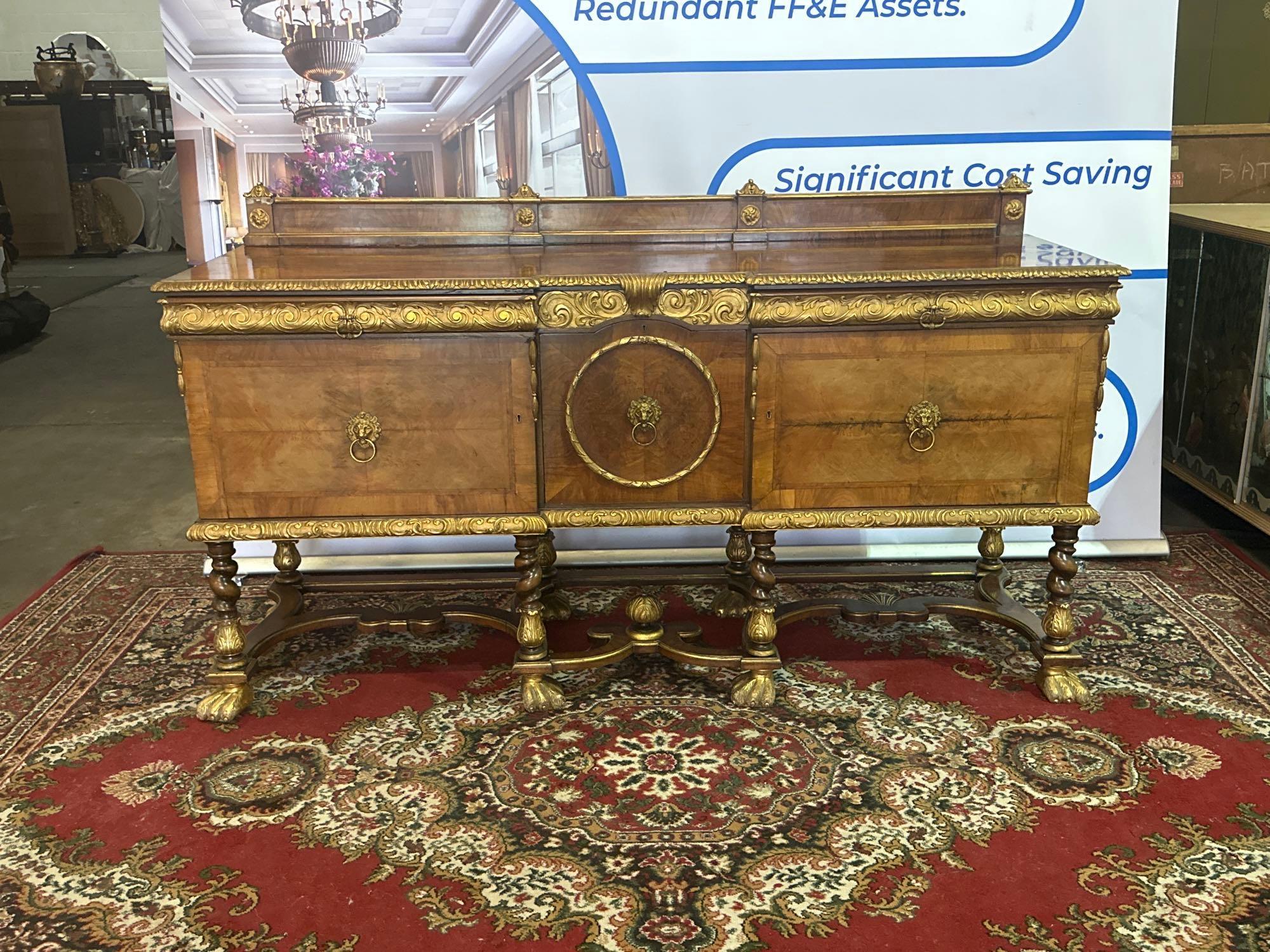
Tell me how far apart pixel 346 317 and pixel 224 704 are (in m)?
1.07

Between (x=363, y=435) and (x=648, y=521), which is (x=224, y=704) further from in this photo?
(x=648, y=521)

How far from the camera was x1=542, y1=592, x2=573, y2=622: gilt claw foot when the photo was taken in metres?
3.35

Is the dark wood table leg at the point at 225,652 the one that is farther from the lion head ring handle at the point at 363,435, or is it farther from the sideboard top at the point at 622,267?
the sideboard top at the point at 622,267

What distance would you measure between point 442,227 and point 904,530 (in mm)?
1897

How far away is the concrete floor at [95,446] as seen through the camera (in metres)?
4.17

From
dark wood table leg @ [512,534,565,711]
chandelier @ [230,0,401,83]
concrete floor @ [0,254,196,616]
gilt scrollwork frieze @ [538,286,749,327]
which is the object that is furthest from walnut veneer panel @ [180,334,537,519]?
concrete floor @ [0,254,196,616]

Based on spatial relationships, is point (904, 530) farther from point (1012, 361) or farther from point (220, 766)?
point (220, 766)

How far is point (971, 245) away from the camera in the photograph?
3.04 metres

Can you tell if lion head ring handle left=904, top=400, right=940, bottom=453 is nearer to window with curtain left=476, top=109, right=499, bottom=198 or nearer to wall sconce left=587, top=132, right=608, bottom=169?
wall sconce left=587, top=132, right=608, bottom=169

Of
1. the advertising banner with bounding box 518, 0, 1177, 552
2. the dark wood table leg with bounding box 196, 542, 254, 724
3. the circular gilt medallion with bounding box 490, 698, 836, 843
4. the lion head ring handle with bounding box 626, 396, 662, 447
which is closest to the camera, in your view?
the circular gilt medallion with bounding box 490, 698, 836, 843

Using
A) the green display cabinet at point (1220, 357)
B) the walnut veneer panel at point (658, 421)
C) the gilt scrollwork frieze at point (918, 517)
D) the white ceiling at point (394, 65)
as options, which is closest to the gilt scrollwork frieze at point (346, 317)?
the walnut veneer panel at point (658, 421)

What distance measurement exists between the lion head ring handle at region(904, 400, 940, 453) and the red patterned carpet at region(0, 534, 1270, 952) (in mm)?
707

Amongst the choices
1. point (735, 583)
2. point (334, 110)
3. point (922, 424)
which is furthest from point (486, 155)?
point (922, 424)

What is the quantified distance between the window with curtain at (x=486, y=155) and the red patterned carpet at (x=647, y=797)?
1417 millimetres
